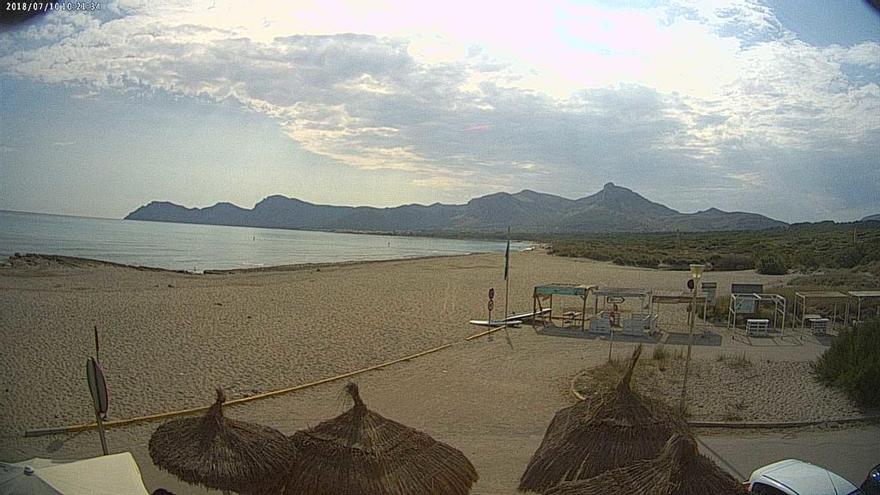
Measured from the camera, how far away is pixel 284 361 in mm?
10953

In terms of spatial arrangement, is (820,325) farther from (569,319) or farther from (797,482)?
(797,482)

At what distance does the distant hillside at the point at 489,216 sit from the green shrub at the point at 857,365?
67.7 meters

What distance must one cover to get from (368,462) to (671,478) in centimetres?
173

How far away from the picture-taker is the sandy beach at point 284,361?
24.0 feet

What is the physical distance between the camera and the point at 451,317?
15.8 metres

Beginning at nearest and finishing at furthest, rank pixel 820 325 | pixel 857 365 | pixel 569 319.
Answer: pixel 857 365 < pixel 820 325 < pixel 569 319

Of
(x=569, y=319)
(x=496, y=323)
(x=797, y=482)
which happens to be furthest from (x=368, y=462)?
(x=569, y=319)

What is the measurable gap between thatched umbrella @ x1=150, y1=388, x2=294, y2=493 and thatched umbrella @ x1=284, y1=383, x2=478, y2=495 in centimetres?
18

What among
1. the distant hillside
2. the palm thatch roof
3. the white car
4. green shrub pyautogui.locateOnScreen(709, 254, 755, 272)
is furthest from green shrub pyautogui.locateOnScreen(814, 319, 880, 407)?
the distant hillside

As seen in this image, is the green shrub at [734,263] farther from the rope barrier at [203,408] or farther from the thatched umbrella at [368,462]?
the thatched umbrella at [368,462]

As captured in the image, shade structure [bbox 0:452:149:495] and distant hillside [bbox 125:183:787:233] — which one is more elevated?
distant hillside [bbox 125:183:787:233]

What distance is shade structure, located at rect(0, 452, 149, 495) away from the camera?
3416mm

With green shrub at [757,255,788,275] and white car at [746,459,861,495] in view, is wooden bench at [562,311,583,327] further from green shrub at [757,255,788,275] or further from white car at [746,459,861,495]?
green shrub at [757,255,788,275]

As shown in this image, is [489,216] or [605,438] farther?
[489,216]
